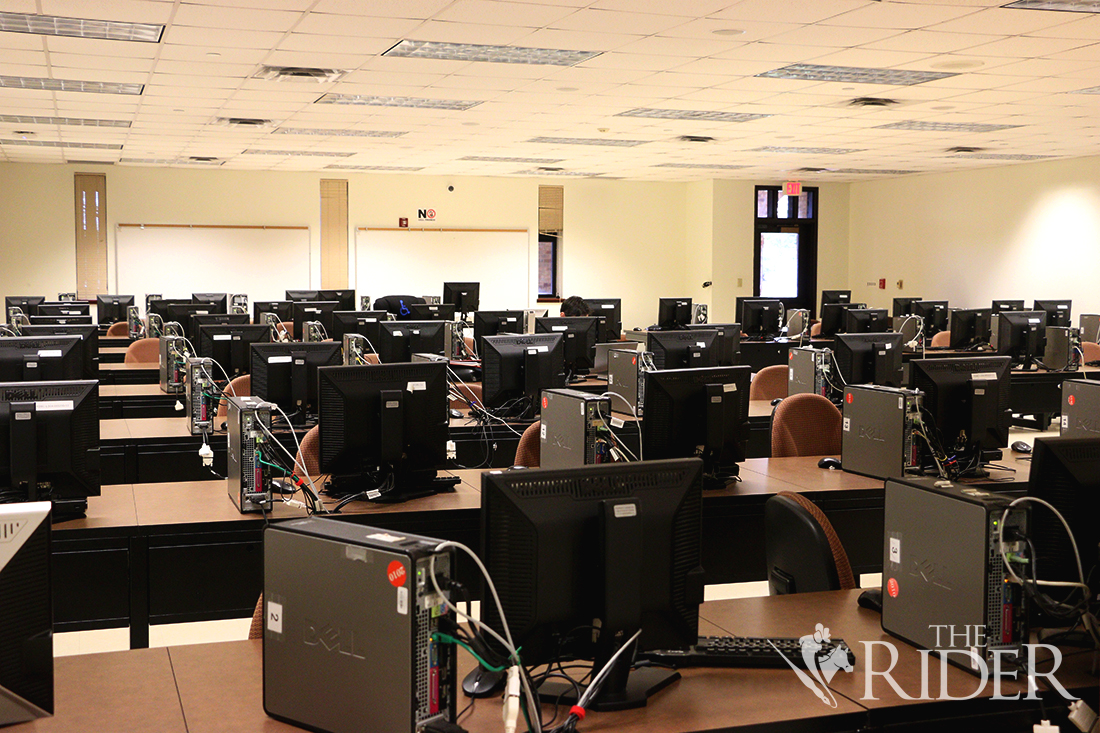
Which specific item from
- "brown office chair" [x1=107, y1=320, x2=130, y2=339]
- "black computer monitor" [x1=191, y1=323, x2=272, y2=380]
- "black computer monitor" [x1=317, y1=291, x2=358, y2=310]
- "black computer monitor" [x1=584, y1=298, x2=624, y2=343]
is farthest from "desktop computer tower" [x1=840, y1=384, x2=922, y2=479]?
"brown office chair" [x1=107, y1=320, x2=130, y2=339]

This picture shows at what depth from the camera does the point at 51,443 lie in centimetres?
334

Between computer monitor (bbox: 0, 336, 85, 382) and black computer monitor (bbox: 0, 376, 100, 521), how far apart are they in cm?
181

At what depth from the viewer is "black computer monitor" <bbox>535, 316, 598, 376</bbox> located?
296 inches

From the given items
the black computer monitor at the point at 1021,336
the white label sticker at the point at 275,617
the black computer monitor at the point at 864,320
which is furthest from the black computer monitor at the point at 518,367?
the black computer monitor at the point at 864,320

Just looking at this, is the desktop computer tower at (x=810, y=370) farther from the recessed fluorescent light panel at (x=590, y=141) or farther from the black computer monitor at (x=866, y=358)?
the recessed fluorescent light panel at (x=590, y=141)

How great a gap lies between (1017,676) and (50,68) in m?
7.54

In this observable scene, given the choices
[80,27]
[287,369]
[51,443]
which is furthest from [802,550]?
[80,27]

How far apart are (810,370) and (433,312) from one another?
5095 mm

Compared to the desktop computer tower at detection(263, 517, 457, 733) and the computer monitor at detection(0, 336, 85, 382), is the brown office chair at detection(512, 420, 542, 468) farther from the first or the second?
the desktop computer tower at detection(263, 517, 457, 733)

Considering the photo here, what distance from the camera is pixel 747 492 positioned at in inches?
161

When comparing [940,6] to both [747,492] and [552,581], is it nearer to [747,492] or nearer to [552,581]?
[747,492]

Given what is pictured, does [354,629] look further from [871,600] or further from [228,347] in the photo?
[228,347]

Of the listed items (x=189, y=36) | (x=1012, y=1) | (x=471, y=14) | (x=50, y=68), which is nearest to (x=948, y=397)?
(x=1012, y=1)

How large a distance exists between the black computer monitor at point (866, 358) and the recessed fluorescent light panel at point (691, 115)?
362cm
